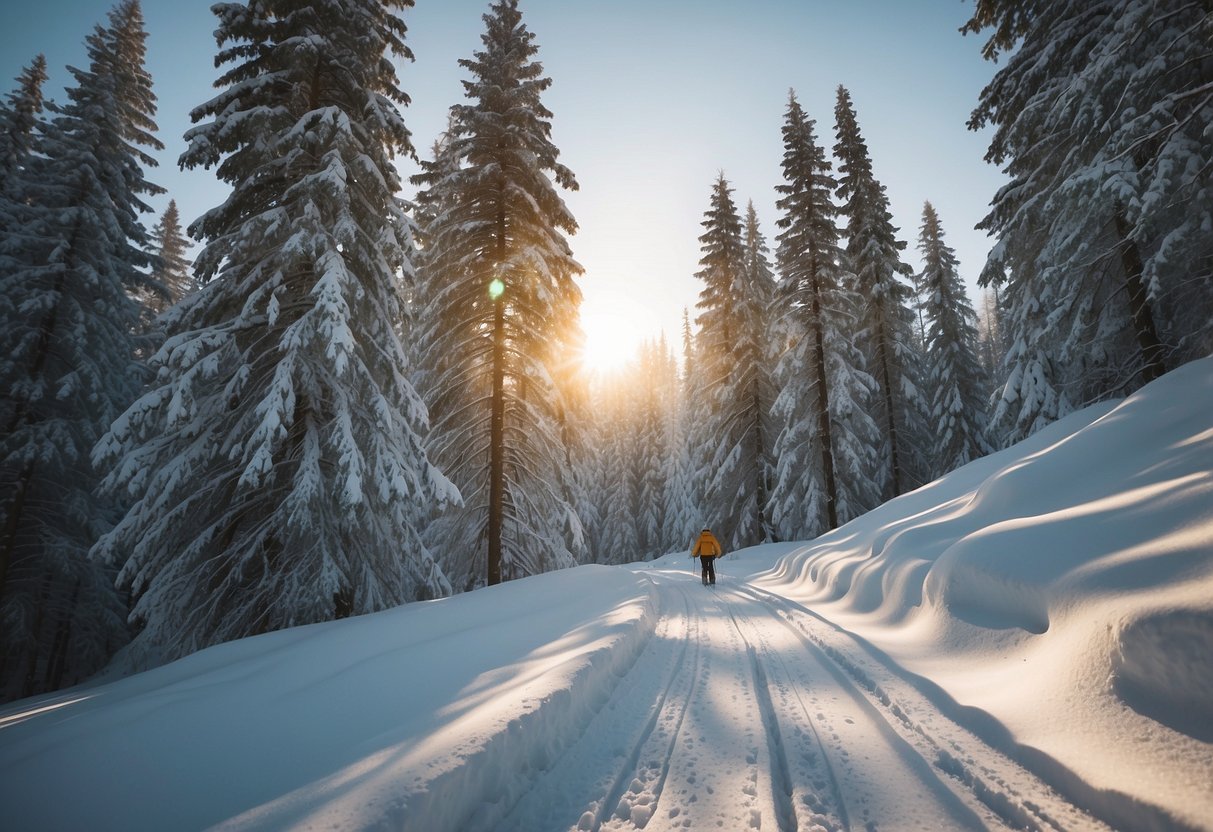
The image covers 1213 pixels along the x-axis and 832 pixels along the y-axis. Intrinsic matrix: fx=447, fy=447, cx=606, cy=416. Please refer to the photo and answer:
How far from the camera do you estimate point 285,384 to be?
7348mm

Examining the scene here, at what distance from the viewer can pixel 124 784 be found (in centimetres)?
260

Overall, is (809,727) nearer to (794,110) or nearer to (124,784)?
(124,784)

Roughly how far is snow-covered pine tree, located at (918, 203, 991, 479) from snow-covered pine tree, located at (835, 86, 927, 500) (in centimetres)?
171

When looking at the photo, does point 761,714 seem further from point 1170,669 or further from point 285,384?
point 285,384

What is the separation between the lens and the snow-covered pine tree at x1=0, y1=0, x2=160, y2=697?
12461 mm

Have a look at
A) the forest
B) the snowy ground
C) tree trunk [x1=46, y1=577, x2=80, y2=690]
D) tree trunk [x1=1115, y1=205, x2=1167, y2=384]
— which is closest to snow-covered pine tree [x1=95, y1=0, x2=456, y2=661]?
the forest

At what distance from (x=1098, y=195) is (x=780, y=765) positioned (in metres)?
11.1

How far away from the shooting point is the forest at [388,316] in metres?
7.64

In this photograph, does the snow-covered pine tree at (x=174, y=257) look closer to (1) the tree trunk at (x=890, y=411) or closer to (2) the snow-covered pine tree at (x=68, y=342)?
(2) the snow-covered pine tree at (x=68, y=342)

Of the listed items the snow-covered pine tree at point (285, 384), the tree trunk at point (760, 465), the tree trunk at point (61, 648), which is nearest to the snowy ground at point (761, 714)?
the snow-covered pine tree at point (285, 384)

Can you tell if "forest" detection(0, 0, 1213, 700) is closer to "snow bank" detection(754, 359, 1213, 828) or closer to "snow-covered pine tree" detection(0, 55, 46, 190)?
"snow-covered pine tree" detection(0, 55, 46, 190)

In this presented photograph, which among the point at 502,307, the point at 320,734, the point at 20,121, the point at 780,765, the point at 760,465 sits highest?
the point at 20,121

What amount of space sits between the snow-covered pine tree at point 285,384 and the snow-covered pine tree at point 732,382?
1661 centimetres

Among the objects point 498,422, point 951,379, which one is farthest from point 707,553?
point 951,379
